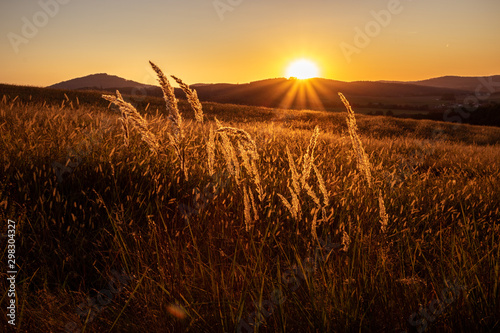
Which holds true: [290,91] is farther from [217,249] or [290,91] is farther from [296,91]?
[217,249]

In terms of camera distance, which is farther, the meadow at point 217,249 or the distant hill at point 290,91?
the distant hill at point 290,91

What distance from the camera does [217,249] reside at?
213cm

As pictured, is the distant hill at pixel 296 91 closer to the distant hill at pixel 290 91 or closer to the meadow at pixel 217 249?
the distant hill at pixel 290 91

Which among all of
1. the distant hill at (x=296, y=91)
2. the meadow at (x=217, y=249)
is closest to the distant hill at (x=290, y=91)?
the distant hill at (x=296, y=91)

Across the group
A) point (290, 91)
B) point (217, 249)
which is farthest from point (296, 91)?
point (217, 249)

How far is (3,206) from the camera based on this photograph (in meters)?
2.37

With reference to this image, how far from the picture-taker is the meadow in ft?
4.70

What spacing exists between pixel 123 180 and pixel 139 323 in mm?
1501

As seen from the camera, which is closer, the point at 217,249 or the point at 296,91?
the point at 217,249

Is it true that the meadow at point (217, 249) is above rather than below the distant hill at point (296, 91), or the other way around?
below

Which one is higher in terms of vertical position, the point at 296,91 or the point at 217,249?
the point at 296,91

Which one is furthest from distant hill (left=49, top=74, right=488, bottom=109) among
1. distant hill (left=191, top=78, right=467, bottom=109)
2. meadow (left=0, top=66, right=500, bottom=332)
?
meadow (left=0, top=66, right=500, bottom=332)

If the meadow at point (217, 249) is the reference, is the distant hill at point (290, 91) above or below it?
above

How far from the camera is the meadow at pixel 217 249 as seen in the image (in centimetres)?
143
